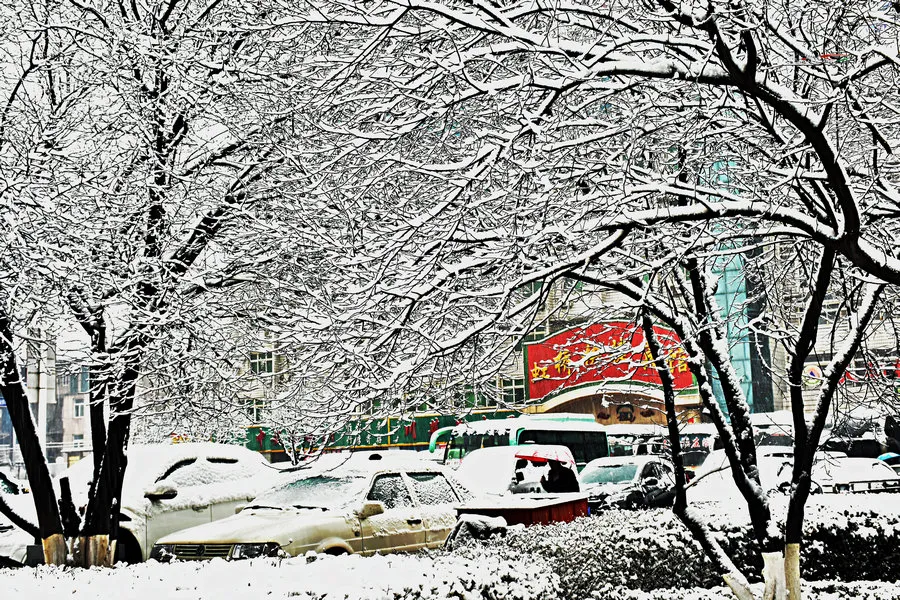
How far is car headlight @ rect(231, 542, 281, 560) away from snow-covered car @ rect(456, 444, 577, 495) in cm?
692

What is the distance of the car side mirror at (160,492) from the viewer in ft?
41.5

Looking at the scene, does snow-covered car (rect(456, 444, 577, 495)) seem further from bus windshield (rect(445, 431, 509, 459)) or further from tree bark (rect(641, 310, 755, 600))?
bus windshield (rect(445, 431, 509, 459))

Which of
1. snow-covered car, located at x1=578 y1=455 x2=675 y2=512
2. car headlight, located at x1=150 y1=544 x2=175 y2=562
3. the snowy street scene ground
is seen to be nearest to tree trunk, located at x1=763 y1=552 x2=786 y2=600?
the snowy street scene ground

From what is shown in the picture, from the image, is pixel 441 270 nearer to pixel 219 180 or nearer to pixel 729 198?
pixel 729 198

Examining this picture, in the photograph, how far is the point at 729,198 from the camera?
252 inches

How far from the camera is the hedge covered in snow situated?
8.28m

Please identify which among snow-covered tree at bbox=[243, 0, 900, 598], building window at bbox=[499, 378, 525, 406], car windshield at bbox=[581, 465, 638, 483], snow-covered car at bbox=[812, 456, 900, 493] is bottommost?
snow-covered car at bbox=[812, 456, 900, 493]

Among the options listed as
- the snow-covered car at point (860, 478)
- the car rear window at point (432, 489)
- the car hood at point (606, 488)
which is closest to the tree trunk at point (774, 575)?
the car rear window at point (432, 489)

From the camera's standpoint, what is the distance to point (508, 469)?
16.1 metres

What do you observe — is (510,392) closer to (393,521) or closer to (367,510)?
(393,521)

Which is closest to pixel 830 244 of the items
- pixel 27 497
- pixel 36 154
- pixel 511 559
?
pixel 511 559

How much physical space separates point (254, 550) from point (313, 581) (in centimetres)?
406

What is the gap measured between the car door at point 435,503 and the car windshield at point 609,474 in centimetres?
1136

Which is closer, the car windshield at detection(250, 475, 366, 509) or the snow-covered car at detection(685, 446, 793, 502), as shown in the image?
the car windshield at detection(250, 475, 366, 509)
